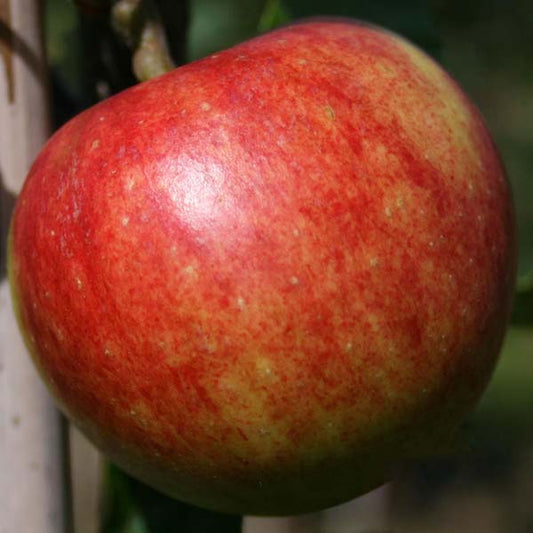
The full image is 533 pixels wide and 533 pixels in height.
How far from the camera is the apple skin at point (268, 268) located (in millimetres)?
692

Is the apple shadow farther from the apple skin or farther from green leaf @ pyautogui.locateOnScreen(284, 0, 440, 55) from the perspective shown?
green leaf @ pyautogui.locateOnScreen(284, 0, 440, 55)

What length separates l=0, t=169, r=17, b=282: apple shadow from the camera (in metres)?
0.88

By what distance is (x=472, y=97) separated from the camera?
3.26 m

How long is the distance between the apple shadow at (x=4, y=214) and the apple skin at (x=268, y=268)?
3.8 inches

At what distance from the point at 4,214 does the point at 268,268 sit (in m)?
0.31

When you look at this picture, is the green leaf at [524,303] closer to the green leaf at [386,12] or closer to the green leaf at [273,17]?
the green leaf at [386,12]

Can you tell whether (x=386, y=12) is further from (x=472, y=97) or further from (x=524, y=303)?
(x=472, y=97)

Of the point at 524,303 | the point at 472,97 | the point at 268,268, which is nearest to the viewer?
the point at 268,268

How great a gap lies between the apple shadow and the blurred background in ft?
0.54

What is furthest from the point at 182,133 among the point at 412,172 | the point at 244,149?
the point at 412,172

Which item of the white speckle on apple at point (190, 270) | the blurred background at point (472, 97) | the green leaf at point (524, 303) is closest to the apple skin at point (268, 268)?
the white speckle on apple at point (190, 270)

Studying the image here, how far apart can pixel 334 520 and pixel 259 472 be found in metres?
2.03

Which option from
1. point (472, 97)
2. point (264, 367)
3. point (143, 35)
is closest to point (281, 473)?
point (264, 367)

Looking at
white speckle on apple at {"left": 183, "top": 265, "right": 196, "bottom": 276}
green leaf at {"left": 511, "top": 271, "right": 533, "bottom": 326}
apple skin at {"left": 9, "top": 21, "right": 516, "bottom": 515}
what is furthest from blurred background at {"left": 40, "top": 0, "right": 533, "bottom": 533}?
white speckle on apple at {"left": 183, "top": 265, "right": 196, "bottom": 276}
